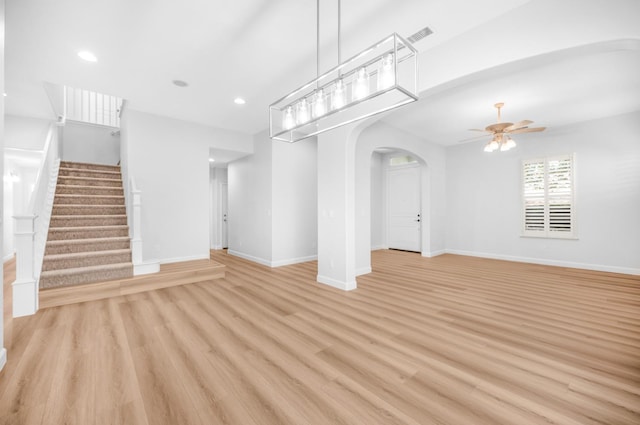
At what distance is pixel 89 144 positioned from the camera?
721 centimetres

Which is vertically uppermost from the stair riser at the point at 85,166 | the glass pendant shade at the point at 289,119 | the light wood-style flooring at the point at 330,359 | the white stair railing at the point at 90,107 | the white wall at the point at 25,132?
the white stair railing at the point at 90,107

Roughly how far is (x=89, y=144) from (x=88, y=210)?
3459 mm

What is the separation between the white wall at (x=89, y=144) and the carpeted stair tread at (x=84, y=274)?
15.7 feet

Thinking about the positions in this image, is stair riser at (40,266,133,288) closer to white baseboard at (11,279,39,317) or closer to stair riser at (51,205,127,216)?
white baseboard at (11,279,39,317)

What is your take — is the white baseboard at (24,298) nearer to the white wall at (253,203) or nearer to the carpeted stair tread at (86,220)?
the carpeted stair tread at (86,220)

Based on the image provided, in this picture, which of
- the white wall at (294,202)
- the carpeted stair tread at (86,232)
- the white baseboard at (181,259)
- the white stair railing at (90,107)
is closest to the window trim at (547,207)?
the white wall at (294,202)

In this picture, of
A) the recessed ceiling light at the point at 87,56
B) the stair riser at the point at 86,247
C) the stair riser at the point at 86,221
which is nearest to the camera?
the recessed ceiling light at the point at 87,56

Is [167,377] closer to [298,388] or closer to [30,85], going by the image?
[298,388]

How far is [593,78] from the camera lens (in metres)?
3.68

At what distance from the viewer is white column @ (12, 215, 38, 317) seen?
10.2 ft

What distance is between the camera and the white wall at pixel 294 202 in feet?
19.5

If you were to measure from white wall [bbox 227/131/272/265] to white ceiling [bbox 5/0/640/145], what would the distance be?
1.23 meters

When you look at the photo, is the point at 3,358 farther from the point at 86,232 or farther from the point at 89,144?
the point at 89,144

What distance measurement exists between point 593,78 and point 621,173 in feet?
8.83
